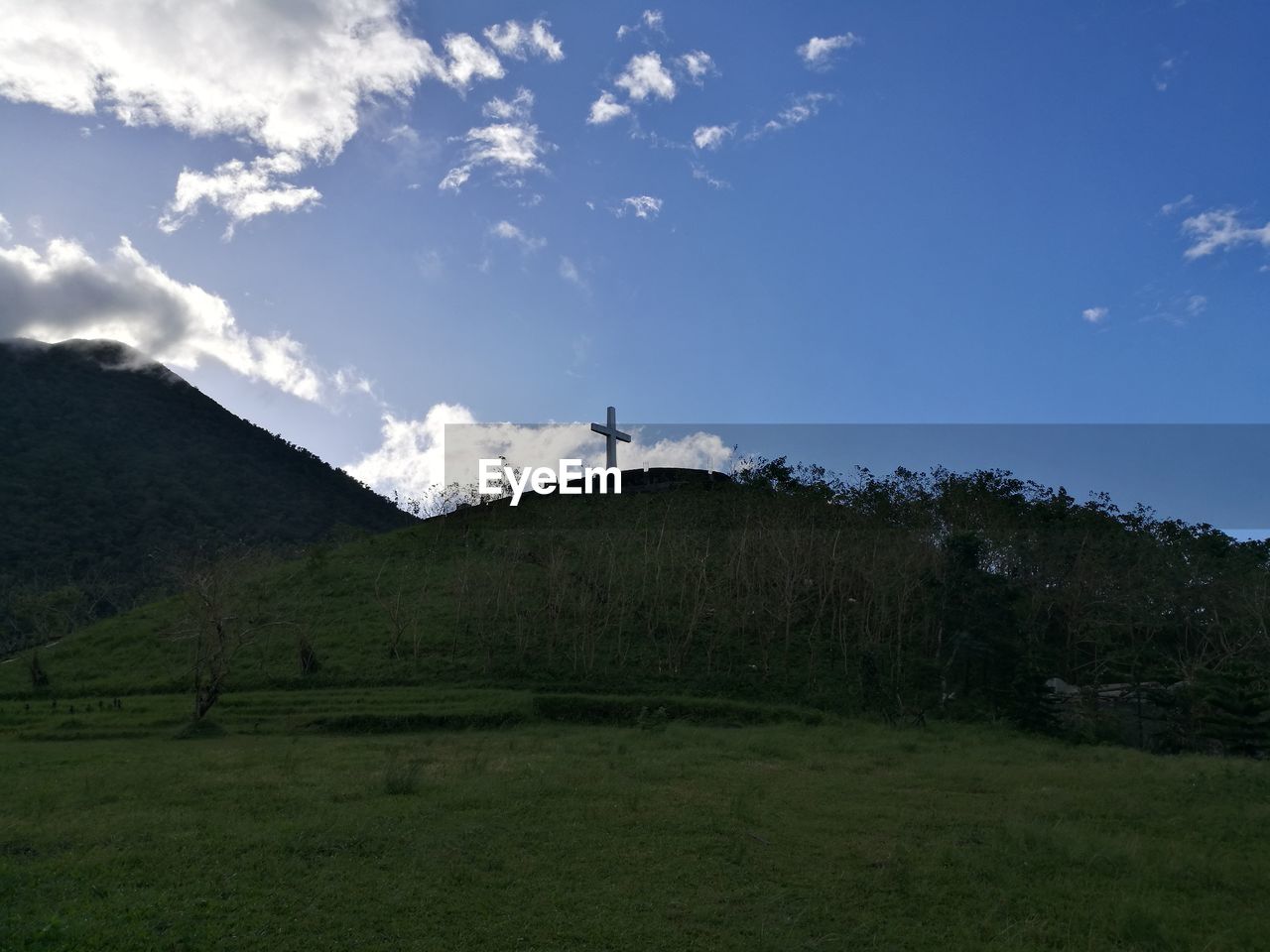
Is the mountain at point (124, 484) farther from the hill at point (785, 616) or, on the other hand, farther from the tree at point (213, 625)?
the hill at point (785, 616)

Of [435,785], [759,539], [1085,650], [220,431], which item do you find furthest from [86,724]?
[220,431]

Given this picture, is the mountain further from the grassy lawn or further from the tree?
the grassy lawn

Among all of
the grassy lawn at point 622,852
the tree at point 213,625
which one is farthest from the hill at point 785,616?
the grassy lawn at point 622,852

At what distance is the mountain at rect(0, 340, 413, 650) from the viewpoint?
47.3 metres

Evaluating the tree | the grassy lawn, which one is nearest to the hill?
→ the tree

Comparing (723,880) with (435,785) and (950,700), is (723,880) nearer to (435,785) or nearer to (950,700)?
(435,785)

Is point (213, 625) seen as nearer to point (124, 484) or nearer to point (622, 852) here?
point (622, 852)

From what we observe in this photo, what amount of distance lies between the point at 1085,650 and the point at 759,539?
1160 cm

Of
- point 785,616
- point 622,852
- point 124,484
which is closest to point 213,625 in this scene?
point 622,852

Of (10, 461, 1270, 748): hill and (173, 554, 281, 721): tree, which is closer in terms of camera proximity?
(173, 554, 281, 721): tree

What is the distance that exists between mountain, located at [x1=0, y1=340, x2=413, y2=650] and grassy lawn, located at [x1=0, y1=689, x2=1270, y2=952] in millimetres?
25579

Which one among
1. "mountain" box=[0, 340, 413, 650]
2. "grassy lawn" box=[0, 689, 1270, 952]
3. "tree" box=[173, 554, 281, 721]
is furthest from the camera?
"mountain" box=[0, 340, 413, 650]

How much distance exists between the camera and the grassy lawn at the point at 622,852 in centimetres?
780

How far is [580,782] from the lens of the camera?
44.8 feet
